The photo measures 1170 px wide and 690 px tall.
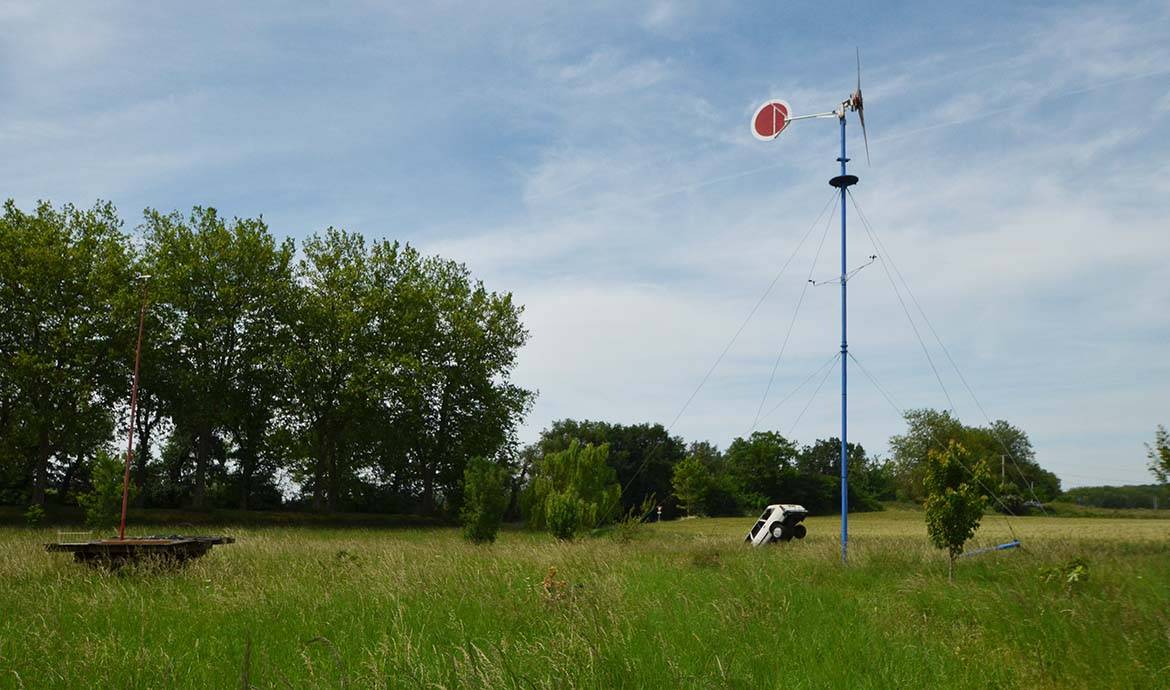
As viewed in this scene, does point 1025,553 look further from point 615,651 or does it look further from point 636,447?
point 636,447

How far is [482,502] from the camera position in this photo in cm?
2619

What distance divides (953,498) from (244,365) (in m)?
34.8

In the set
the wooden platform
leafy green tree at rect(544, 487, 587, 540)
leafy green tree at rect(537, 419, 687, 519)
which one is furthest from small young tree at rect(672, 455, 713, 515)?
the wooden platform

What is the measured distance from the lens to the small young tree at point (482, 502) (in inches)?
1024

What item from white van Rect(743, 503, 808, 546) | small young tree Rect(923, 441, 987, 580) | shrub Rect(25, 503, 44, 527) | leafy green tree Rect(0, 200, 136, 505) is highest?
leafy green tree Rect(0, 200, 136, 505)

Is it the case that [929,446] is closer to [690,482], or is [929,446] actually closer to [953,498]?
[690,482]

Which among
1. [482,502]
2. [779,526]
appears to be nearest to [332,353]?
[482,502]

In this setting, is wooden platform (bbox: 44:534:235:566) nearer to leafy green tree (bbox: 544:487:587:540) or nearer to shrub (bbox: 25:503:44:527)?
leafy green tree (bbox: 544:487:587:540)

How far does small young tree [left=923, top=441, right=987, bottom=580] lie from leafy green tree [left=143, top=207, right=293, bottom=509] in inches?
1277

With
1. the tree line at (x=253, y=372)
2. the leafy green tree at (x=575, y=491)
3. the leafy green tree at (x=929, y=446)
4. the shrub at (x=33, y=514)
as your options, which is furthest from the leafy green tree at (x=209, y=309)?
the leafy green tree at (x=929, y=446)

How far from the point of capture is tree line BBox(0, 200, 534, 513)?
112 ft

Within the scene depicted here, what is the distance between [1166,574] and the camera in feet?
37.7

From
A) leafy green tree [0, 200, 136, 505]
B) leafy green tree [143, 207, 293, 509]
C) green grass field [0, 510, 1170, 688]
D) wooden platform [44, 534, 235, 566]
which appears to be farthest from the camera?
leafy green tree [143, 207, 293, 509]

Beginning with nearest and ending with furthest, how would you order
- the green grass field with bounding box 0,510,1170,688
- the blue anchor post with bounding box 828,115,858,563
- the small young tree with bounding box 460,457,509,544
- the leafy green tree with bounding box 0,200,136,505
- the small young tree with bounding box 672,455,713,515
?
the green grass field with bounding box 0,510,1170,688
the blue anchor post with bounding box 828,115,858,563
the small young tree with bounding box 460,457,509,544
the leafy green tree with bounding box 0,200,136,505
the small young tree with bounding box 672,455,713,515
